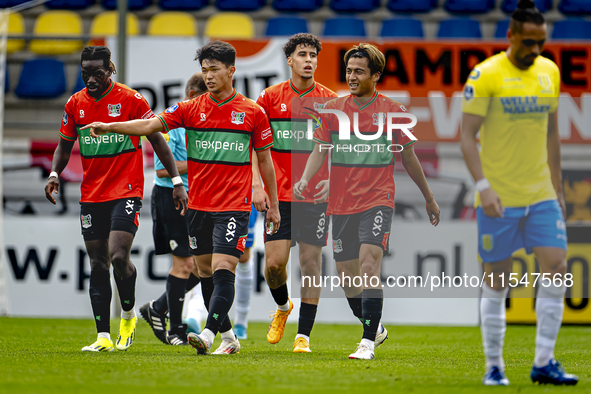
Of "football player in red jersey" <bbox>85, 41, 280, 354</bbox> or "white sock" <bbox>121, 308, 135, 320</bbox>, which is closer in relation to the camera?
"football player in red jersey" <bbox>85, 41, 280, 354</bbox>

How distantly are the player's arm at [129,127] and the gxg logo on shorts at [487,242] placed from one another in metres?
2.21

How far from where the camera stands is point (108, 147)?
532cm

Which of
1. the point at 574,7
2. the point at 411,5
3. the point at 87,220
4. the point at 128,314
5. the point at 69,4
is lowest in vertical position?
the point at 128,314

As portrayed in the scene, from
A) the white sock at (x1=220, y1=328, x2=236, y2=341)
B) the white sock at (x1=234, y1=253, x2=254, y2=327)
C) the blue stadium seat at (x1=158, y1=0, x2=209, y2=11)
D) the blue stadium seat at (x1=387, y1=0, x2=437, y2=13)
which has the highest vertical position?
the blue stadium seat at (x1=387, y1=0, x2=437, y2=13)

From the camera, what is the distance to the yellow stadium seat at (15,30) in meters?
10.9

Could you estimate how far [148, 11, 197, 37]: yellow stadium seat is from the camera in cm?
1221

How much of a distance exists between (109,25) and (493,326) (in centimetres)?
997

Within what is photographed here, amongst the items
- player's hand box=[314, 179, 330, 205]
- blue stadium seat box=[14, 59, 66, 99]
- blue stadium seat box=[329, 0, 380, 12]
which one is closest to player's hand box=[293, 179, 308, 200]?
player's hand box=[314, 179, 330, 205]

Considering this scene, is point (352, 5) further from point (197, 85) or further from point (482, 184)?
point (482, 184)

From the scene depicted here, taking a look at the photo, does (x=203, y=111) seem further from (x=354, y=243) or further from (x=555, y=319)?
(x=555, y=319)

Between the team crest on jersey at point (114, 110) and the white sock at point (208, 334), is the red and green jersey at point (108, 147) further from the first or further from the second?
the white sock at point (208, 334)

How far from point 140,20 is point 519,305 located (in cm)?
755

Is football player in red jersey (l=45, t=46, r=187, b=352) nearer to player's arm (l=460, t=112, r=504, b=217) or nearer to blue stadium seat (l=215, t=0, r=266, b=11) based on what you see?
player's arm (l=460, t=112, r=504, b=217)

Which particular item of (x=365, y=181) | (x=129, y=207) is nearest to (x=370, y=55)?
(x=365, y=181)
